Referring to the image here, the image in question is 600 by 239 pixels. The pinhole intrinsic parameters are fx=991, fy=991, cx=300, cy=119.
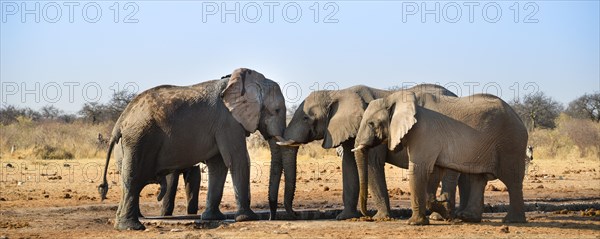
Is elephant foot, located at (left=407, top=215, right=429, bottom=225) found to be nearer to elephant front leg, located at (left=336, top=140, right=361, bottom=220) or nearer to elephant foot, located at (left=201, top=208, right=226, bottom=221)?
elephant front leg, located at (left=336, top=140, right=361, bottom=220)

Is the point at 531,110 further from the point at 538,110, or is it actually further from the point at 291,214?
the point at 291,214

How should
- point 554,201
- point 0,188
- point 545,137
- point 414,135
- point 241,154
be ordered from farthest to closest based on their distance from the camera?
point 545,137 < point 0,188 < point 554,201 < point 241,154 < point 414,135

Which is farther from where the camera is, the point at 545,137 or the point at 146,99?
the point at 545,137

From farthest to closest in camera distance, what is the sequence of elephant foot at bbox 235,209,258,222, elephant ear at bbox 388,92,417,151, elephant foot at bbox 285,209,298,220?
elephant foot at bbox 285,209,298,220 < elephant foot at bbox 235,209,258,222 < elephant ear at bbox 388,92,417,151

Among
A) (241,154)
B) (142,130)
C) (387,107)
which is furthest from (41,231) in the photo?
(387,107)

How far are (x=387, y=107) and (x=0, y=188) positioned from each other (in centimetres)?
1063

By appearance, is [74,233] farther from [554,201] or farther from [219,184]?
[554,201]

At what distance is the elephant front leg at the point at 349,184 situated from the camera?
46.0ft

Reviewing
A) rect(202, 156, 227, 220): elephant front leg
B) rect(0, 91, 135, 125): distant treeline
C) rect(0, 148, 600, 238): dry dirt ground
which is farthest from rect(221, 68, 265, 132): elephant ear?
rect(0, 91, 135, 125): distant treeline

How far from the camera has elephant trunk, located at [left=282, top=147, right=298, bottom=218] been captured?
46.3 feet

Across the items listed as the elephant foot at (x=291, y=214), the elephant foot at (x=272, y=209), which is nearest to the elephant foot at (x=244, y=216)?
the elephant foot at (x=272, y=209)

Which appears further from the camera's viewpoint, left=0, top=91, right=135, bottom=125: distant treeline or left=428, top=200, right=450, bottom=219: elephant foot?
left=0, top=91, right=135, bottom=125: distant treeline

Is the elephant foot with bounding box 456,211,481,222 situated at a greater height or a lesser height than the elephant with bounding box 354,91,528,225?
lesser

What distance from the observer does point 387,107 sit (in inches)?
512
